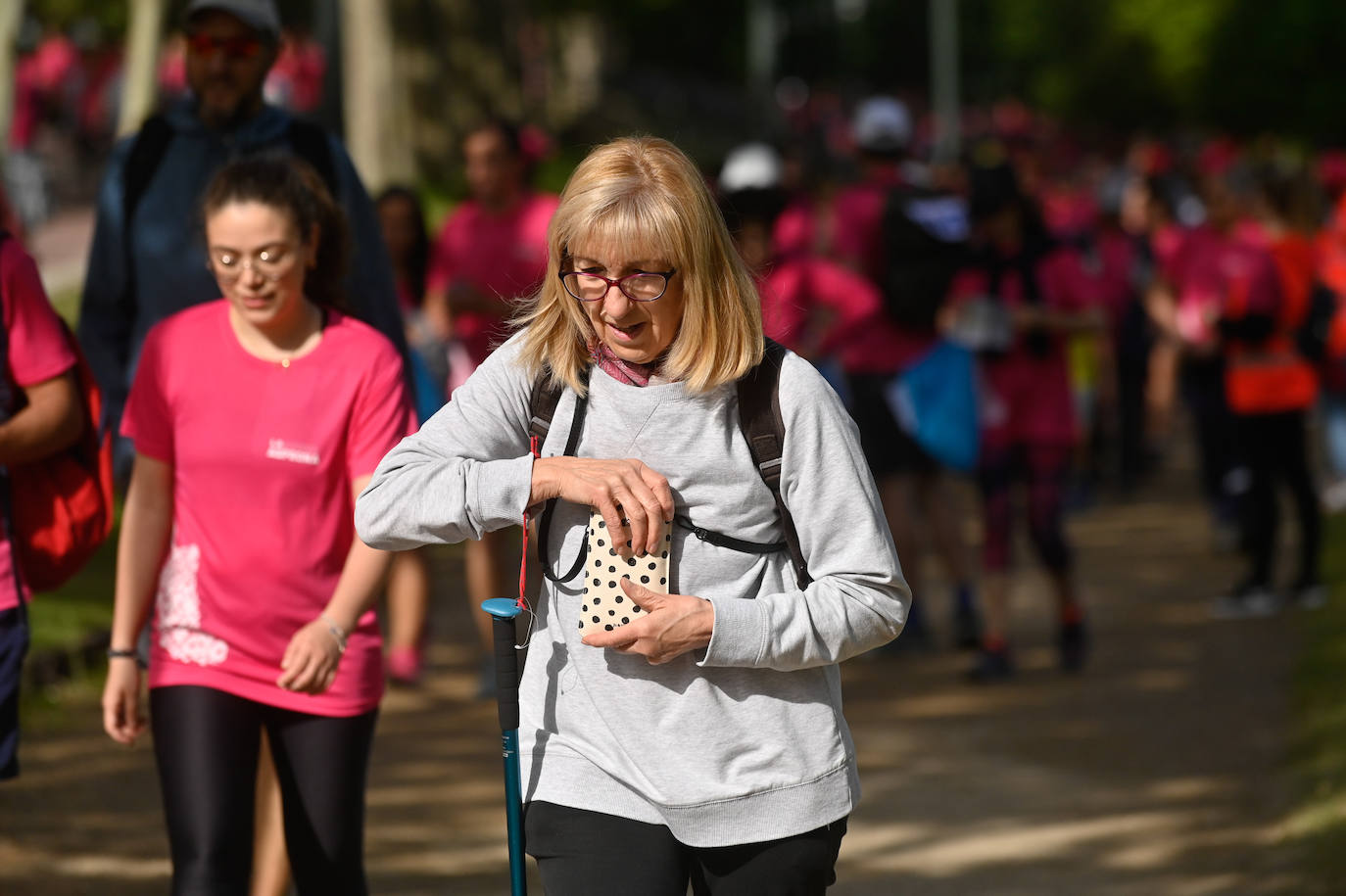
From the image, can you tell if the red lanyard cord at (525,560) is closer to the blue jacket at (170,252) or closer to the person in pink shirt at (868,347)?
the blue jacket at (170,252)

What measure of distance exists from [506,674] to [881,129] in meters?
6.69

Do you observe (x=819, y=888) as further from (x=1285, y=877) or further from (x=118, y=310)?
(x=1285, y=877)

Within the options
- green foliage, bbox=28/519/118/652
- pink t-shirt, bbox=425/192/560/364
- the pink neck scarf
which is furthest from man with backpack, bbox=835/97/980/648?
the pink neck scarf

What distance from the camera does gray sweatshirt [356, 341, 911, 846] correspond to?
2.90 meters

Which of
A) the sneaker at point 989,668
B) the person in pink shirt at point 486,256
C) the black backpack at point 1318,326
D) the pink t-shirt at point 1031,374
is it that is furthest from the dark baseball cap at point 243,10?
the black backpack at point 1318,326

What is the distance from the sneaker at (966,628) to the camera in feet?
28.8

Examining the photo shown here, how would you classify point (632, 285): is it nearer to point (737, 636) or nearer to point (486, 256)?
point (737, 636)

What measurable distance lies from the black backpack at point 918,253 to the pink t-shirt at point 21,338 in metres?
4.96

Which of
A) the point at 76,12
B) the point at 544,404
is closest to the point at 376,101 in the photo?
the point at 544,404

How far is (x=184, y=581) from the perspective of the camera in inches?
150

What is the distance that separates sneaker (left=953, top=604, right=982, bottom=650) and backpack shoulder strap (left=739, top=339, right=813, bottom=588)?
19.4ft

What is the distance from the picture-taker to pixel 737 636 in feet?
9.26

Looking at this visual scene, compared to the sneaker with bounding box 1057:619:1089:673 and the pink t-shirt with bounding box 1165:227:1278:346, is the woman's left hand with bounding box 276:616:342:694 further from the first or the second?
the pink t-shirt with bounding box 1165:227:1278:346

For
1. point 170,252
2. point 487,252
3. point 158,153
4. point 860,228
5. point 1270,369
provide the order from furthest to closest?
1. point 1270,369
2. point 860,228
3. point 487,252
4. point 158,153
5. point 170,252
